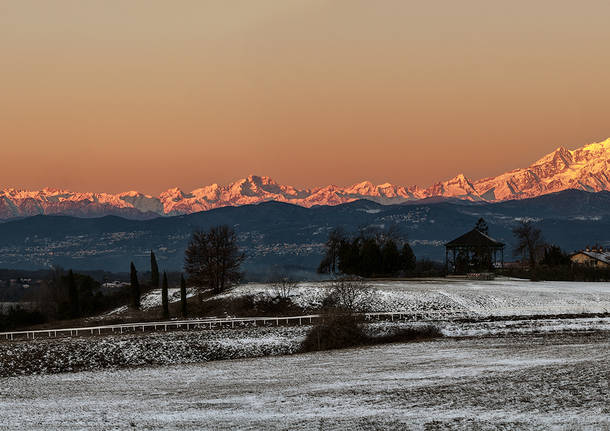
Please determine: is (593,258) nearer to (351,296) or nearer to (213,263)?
(351,296)

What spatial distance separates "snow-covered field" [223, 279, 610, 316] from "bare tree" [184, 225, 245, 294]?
3.43 meters

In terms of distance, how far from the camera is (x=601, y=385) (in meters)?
33.3

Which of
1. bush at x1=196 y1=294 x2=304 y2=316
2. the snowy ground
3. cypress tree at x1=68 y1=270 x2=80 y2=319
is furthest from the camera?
cypress tree at x1=68 y1=270 x2=80 y2=319

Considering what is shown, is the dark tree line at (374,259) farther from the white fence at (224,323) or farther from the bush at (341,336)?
the bush at (341,336)

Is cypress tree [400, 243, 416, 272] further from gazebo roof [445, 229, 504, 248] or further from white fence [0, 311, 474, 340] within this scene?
white fence [0, 311, 474, 340]

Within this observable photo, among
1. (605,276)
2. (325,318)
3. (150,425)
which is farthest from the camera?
(605,276)

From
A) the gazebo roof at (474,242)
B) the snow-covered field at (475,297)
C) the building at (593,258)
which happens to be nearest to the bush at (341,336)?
the snow-covered field at (475,297)

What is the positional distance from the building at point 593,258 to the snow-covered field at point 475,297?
39.7 metres

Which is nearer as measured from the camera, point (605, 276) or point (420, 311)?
point (420, 311)

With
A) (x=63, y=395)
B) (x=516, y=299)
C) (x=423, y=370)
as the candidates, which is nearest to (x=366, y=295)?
(x=516, y=299)

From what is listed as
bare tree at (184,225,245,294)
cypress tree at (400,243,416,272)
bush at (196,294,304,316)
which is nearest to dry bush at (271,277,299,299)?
bush at (196,294,304,316)

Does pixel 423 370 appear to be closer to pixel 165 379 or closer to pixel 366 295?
pixel 165 379

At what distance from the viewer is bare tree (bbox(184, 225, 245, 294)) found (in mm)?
107375

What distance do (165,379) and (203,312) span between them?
48.4 metres
